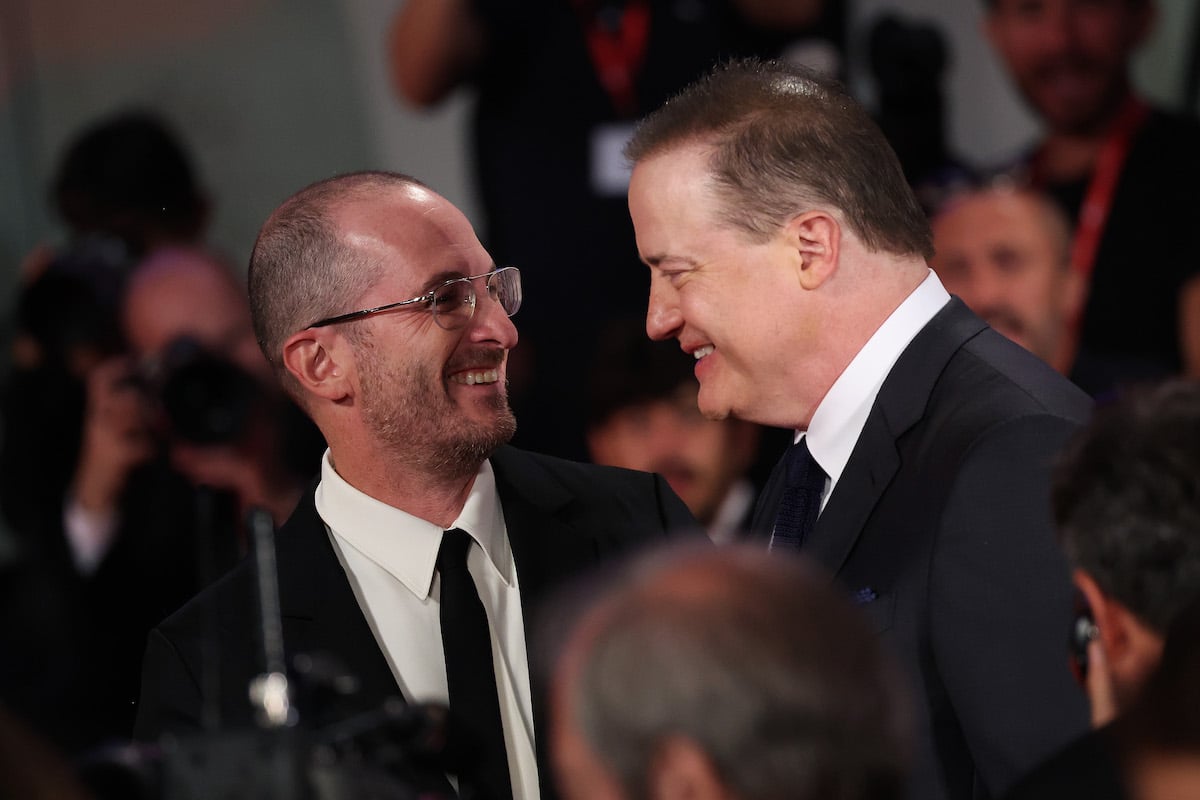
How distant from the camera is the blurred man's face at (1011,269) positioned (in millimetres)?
4484

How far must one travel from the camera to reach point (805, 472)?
2.06 meters

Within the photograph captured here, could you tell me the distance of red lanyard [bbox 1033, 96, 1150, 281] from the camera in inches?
183

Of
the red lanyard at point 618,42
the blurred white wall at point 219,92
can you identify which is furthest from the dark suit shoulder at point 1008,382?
the blurred white wall at point 219,92

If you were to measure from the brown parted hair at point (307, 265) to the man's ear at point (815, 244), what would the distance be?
0.64 metres

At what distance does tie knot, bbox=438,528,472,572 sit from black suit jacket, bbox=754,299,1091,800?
1.54 ft

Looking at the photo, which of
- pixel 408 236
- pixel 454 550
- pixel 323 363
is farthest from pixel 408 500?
Answer: pixel 408 236

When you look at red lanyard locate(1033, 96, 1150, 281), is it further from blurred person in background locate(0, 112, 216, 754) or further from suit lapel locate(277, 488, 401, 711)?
suit lapel locate(277, 488, 401, 711)

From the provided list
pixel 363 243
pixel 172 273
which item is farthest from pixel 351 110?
pixel 363 243

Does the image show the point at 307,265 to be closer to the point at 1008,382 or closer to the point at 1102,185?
the point at 1008,382

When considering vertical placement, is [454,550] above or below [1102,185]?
above

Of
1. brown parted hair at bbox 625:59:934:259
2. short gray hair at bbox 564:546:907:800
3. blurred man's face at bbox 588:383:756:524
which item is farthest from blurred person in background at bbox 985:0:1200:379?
short gray hair at bbox 564:546:907:800

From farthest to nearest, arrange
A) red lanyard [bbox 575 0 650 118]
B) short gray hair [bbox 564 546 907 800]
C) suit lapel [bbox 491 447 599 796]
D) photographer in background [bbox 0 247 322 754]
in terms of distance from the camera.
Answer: red lanyard [bbox 575 0 650 118] → photographer in background [bbox 0 247 322 754] → suit lapel [bbox 491 447 599 796] → short gray hair [bbox 564 546 907 800]

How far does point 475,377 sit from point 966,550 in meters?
0.83

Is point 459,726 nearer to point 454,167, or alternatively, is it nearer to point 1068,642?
point 1068,642
